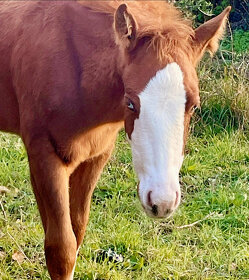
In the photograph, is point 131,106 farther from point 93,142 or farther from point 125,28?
point 93,142

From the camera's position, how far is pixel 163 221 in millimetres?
3920

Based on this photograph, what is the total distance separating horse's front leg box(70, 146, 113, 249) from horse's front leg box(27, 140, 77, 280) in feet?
0.96

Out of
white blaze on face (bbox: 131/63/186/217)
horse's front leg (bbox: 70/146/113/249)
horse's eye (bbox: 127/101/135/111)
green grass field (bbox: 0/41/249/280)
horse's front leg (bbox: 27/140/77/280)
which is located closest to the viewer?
white blaze on face (bbox: 131/63/186/217)

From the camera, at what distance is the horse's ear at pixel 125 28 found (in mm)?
2375

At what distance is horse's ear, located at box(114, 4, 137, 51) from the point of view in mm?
2375

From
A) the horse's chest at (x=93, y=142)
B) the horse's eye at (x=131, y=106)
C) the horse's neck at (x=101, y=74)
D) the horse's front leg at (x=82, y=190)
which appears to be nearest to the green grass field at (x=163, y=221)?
the horse's front leg at (x=82, y=190)

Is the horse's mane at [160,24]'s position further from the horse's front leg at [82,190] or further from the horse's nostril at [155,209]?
the horse's front leg at [82,190]

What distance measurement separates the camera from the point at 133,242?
3576mm

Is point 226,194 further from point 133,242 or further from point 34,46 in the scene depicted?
point 34,46

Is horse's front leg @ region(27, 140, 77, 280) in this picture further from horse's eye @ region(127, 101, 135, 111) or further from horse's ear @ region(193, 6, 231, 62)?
horse's ear @ region(193, 6, 231, 62)

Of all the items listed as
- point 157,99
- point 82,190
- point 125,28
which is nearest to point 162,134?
point 157,99

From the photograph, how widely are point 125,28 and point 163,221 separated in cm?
183

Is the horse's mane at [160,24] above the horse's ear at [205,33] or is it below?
above

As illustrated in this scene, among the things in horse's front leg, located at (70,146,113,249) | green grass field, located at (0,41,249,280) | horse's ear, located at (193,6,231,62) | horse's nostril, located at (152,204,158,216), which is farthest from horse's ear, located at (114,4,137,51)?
green grass field, located at (0,41,249,280)
